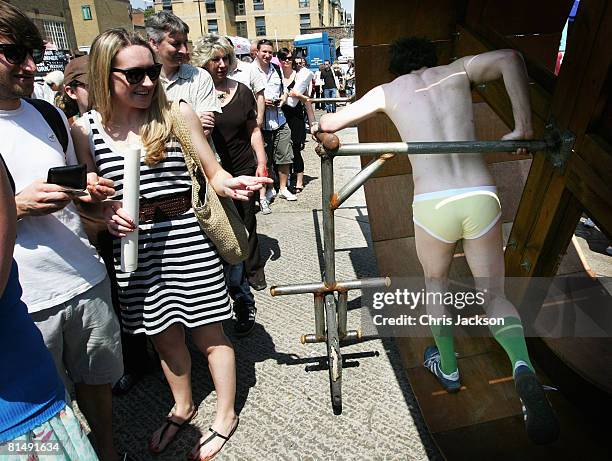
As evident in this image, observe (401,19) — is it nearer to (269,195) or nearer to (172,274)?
(172,274)

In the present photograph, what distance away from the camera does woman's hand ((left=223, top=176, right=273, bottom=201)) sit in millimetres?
1956

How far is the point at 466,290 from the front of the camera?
2.50 metres

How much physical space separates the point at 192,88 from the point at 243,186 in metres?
1.39

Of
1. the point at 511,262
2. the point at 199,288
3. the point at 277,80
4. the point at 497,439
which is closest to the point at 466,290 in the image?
the point at 511,262

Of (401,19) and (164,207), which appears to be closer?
(164,207)

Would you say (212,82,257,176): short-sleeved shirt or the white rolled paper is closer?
the white rolled paper

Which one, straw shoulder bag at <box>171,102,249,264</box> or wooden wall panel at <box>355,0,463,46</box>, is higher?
wooden wall panel at <box>355,0,463,46</box>

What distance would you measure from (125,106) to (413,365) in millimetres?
2081

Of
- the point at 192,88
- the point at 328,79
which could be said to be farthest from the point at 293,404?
the point at 328,79

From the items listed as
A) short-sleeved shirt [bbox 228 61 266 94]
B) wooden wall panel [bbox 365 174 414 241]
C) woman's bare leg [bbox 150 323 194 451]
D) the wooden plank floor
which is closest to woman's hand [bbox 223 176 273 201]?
woman's bare leg [bbox 150 323 194 451]

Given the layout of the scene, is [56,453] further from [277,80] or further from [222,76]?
[277,80]

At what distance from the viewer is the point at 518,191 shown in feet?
11.4

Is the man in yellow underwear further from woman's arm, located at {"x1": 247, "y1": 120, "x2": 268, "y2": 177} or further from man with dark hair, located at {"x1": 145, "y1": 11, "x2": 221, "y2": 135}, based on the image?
woman's arm, located at {"x1": 247, "y1": 120, "x2": 268, "y2": 177}

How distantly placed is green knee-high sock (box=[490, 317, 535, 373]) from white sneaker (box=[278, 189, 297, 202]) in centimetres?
474
